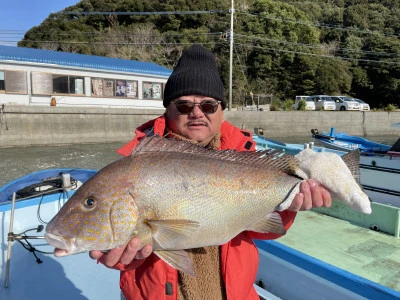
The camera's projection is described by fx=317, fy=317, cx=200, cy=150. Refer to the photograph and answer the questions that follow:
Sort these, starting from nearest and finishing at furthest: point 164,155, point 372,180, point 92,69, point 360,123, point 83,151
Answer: point 164,155
point 372,180
point 83,151
point 92,69
point 360,123

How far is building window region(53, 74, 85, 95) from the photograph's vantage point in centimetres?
2117

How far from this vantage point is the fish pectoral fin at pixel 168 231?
1596 mm

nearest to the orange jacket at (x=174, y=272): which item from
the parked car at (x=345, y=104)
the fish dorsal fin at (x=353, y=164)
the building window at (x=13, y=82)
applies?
the fish dorsal fin at (x=353, y=164)

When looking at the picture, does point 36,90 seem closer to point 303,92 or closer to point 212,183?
point 212,183

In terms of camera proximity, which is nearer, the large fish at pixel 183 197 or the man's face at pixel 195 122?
the large fish at pixel 183 197

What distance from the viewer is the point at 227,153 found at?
1897 mm

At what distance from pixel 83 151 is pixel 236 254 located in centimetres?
1742

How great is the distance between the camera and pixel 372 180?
7.29 meters

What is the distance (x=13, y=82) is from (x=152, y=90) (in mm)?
9320

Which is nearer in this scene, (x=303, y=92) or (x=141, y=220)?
(x=141, y=220)

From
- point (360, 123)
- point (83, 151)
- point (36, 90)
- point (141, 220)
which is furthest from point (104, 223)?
point (360, 123)

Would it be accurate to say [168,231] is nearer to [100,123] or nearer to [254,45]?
[100,123]

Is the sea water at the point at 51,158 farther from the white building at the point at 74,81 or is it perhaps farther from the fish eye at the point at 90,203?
the fish eye at the point at 90,203

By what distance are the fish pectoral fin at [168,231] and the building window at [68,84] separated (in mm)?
22123
